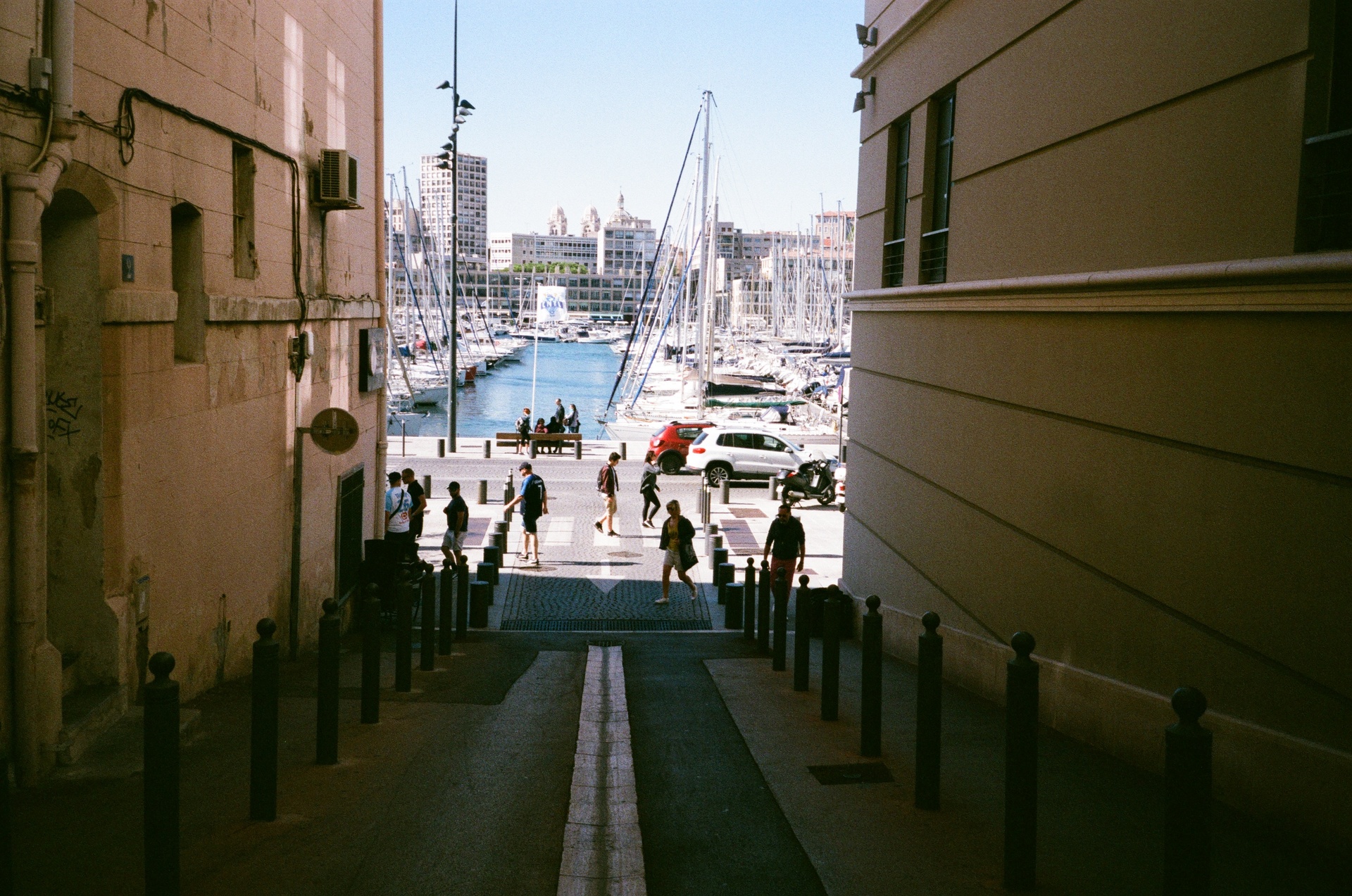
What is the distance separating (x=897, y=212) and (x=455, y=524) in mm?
7565

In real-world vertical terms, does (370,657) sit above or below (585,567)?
above

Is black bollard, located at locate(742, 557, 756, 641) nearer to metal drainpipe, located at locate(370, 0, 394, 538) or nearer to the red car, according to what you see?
metal drainpipe, located at locate(370, 0, 394, 538)

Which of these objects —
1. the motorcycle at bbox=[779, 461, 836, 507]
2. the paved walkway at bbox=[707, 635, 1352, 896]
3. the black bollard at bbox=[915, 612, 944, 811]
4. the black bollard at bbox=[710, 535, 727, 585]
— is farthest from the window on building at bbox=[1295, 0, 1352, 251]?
the motorcycle at bbox=[779, 461, 836, 507]

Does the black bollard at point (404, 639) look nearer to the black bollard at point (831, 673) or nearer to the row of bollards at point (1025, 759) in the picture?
the black bollard at point (831, 673)

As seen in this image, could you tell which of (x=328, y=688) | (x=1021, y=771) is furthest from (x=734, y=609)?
(x=1021, y=771)

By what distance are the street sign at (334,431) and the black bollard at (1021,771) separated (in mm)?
7043

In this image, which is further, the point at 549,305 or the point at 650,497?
the point at 549,305

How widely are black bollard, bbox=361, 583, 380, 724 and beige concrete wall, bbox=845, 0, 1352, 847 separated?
447 centimetres

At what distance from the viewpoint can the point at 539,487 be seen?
17.9m

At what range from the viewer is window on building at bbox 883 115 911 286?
1266 cm

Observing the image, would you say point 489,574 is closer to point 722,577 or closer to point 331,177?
point 722,577

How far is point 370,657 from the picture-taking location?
7504 millimetres

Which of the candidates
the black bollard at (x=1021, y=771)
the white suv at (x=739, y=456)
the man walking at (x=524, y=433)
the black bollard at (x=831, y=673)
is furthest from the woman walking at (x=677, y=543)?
the man walking at (x=524, y=433)

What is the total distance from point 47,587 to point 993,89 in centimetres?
786
